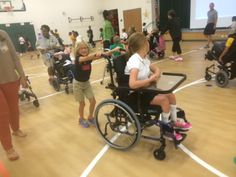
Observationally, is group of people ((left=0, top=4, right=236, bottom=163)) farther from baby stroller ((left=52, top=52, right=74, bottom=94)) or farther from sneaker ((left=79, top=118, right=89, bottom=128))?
baby stroller ((left=52, top=52, right=74, bottom=94))

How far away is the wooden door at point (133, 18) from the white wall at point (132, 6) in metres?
0.22

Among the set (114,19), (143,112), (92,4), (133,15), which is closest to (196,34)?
(133,15)

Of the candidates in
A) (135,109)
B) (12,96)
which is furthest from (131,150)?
(12,96)

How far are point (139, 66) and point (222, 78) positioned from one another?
224 centimetres

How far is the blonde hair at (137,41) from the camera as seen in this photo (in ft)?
6.32

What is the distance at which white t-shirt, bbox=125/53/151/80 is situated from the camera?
1889mm

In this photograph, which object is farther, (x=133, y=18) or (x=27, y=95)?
(x=133, y=18)

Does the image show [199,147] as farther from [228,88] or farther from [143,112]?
[228,88]

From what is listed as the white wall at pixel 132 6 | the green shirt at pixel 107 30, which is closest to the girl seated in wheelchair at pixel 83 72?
the green shirt at pixel 107 30

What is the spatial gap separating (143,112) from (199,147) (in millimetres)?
678

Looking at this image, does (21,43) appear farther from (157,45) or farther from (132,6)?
(157,45)

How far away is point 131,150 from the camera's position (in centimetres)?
221

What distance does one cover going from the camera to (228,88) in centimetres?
355

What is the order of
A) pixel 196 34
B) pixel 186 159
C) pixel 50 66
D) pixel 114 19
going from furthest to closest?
1. pixel 114 19
2. pixel 196 34
3. pixel 50 66
4. pixel 186 159
